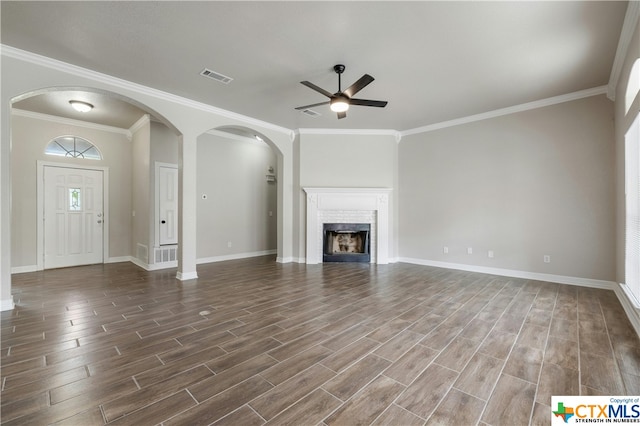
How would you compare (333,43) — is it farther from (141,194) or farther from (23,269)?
(23,269)

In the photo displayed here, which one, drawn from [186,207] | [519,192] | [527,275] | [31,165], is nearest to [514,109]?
[519,192]

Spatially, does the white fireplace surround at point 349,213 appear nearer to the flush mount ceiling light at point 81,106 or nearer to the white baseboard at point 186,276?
the white baseboard at point 186,276

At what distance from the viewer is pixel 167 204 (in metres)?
6.04

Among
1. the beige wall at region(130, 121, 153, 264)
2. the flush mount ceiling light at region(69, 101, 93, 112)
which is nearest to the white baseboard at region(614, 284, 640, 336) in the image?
the beige wall at region(130, 121, 153, 264)

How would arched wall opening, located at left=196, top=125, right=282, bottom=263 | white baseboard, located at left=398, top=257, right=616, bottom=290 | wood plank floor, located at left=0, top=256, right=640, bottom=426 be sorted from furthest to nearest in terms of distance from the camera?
arched wall opening, located at left=196, top=125, right=282, bottom=263 < white baseboard, located at left=398, top=257, right=616, bottom=290 < wood plank floor, located at left=0, top=256, right=640, bottom=426

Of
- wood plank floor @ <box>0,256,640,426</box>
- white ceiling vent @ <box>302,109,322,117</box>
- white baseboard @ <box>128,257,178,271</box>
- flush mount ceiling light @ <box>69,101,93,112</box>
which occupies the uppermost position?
white ceiling vent @ <box>302,109,322,117</box>

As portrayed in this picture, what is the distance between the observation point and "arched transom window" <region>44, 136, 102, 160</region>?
5852 mm

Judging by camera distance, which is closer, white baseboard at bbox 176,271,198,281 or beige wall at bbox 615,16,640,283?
beige wall at bbox 615,16,640,283

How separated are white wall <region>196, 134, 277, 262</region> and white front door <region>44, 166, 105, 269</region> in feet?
7.54

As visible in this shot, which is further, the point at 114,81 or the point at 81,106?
the point at 81,106

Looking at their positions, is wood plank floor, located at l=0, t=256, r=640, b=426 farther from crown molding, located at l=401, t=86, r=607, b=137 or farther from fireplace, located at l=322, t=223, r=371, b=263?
crown molding, located at l=401, t=86, r=607, b=137

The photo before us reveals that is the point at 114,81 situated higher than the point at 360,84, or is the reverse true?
the point at 114,81

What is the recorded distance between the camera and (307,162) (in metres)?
6.52

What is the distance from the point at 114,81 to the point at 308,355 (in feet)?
14.6
